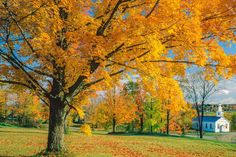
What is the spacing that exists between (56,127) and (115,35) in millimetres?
5378

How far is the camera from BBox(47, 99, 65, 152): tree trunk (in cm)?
1245

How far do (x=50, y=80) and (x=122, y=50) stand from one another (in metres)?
4.71

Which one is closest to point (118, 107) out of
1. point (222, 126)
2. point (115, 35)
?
point (115, 35)

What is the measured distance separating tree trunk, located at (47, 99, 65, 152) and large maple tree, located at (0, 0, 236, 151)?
1078mm

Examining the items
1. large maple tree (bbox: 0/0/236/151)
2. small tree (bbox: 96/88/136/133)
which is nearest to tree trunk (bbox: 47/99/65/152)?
large maple tree (bbox: 0/0/236/151)

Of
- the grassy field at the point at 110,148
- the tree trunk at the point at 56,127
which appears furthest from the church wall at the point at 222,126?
the tree trunk at the point at 56,127

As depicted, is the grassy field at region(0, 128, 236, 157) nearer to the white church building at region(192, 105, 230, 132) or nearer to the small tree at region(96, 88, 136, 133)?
A: the small tree at region(96, 88, 136, 133)

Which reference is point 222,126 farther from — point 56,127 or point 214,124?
point 56,127

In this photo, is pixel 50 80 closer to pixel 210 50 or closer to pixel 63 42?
pixel 63 42

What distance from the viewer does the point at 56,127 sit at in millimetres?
12438

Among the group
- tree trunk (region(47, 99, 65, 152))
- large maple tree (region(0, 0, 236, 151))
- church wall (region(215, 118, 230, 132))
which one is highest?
large maple tree (region(0, 0, 236, 151))

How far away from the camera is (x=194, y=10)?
27.6 ft

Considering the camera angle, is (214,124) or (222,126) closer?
(214,124)

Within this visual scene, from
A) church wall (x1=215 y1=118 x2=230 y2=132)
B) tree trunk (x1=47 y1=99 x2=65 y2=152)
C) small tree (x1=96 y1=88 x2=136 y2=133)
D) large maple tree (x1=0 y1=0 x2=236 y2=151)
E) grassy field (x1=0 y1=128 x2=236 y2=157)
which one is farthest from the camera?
church wall (x1=215 y1=118 x2=230 y2=132)
